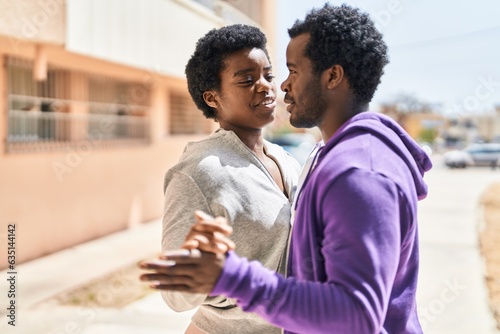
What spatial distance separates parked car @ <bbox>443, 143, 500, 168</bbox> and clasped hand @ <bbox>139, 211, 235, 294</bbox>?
27.7m

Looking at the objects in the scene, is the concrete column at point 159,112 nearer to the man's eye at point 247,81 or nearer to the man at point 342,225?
the man's eye at point 247,81

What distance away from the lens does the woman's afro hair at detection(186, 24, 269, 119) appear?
1643mm

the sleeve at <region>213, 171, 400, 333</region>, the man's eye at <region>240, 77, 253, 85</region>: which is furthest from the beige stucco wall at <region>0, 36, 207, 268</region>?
the sleeve at <region>213, 171, 400, 333</region>

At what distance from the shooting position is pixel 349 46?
1193mm

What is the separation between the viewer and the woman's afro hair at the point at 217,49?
5.39 ft

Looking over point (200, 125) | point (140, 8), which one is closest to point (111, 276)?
point (140, 8)

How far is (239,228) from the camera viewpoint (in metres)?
1.42

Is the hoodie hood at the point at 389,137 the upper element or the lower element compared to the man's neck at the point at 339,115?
lower

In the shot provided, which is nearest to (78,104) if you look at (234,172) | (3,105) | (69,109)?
(69,109)

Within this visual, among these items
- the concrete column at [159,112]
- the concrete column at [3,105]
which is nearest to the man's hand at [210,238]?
the concrete column at [3,105]

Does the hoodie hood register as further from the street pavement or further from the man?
the street pavement

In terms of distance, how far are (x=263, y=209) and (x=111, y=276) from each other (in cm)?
429

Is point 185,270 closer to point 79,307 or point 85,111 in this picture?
point 79,307

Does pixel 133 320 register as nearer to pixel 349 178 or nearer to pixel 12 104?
pixel 12 104
